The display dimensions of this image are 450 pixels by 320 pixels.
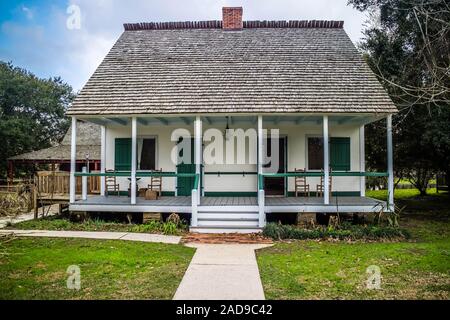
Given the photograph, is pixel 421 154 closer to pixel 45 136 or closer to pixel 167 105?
pixel 167 105

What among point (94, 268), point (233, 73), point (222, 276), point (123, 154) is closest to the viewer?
point (222, 276)

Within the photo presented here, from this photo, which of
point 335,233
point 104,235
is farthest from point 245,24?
point 104,235

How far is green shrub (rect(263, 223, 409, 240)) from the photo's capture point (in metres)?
8.67

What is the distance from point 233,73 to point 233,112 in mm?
2469

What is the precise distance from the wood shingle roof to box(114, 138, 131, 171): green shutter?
2.30 metres

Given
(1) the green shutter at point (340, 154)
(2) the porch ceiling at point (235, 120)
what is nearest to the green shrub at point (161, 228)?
(2) the porch ceiling at point (235, 120)

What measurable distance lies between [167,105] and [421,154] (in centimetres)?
1072

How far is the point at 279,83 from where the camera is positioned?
37.9 ft

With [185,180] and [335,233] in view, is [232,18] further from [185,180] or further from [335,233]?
[335,233]

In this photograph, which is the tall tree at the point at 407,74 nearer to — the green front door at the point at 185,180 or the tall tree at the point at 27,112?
the green front door at the point at 185,180

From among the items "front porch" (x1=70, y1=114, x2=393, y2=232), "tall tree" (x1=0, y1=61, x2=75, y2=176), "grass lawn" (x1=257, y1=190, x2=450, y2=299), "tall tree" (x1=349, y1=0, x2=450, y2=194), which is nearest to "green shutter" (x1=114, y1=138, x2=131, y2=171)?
"front porch" (x1=70, y1=114, x2=393, y2=232)

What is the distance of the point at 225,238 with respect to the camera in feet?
28.1

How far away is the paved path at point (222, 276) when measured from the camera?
4648 mm
